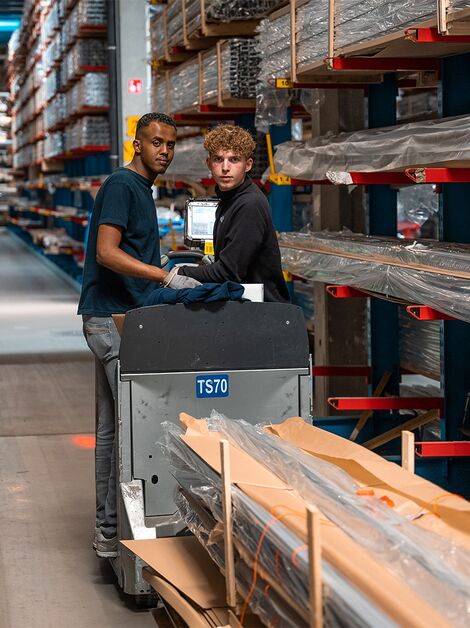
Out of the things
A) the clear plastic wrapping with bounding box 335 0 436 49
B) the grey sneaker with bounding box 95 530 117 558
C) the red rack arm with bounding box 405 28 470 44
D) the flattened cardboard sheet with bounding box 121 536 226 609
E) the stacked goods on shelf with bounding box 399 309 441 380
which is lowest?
the grey sneaker with bounding box 95 530 117 558

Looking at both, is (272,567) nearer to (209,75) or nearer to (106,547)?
(106,547)

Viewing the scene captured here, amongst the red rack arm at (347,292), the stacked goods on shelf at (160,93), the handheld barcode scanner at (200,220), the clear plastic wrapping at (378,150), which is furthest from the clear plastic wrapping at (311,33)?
the stacked goods on shelf at (160,93)

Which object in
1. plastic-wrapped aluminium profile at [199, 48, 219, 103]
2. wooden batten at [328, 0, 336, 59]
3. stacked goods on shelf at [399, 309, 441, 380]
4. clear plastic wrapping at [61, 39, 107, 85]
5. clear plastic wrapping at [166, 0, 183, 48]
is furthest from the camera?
clear plastic wrapping at [61, 39, 107, 85]

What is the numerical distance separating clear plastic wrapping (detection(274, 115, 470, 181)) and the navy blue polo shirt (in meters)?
1.20

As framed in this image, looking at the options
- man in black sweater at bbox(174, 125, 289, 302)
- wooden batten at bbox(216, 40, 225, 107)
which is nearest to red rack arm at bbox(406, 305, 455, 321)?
man in black sweater at bbox(174, 125, 289, 302)

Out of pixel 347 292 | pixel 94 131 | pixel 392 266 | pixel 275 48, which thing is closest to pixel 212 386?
pixel 392 266

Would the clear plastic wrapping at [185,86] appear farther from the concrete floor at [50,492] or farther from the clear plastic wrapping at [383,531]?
the clear plastic wrapping at [383,531]

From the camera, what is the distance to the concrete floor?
14.5ft

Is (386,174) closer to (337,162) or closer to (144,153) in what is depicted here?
(337,162)

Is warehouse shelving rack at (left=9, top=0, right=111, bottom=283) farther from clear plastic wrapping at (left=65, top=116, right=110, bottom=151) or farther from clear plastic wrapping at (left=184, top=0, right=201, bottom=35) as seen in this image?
clear plastic wrapping at (left=184, top=0, right=201, bottom=35)

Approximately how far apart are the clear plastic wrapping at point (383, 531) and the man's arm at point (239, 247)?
1.03 metres

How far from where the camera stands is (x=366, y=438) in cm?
684

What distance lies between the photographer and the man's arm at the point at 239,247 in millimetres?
4273

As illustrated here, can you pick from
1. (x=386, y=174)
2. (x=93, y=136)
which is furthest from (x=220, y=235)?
(x=93, y=136)
